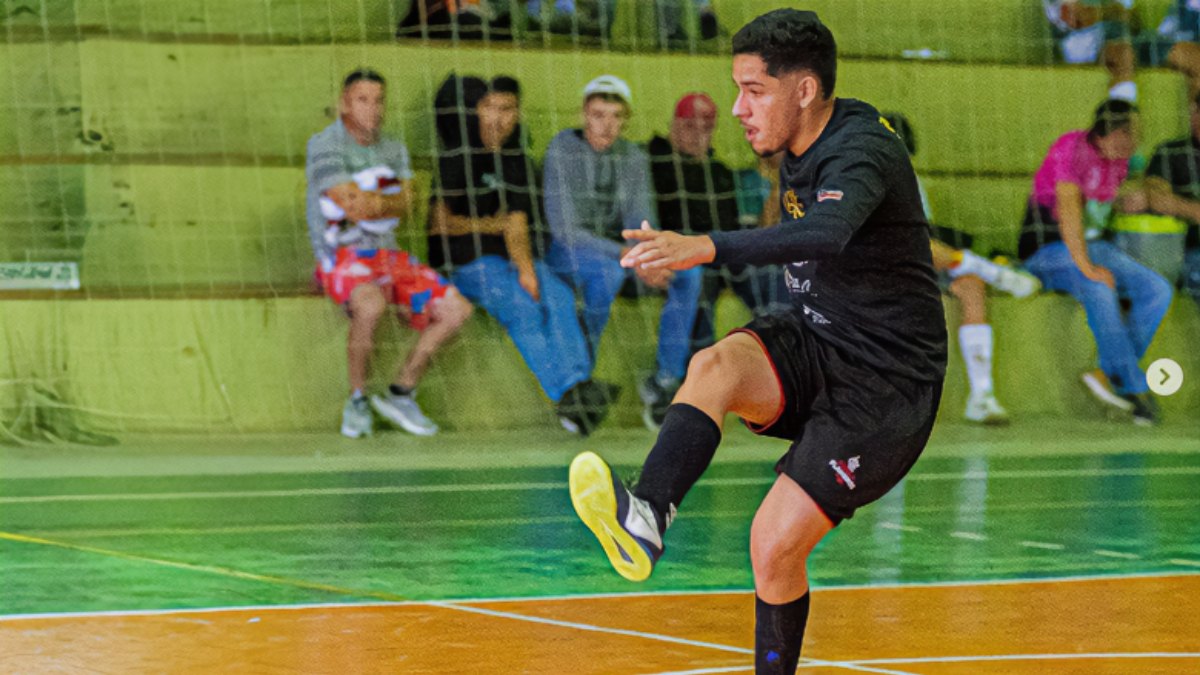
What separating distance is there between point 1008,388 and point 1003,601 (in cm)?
505

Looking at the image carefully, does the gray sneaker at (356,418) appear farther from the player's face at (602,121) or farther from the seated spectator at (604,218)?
the player's face at (602,121)

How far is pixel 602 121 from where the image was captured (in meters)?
8.94

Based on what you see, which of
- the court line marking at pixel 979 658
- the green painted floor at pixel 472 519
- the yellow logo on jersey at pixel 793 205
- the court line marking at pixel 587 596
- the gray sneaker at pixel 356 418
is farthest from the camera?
the gray sneaker at pixel 356 418

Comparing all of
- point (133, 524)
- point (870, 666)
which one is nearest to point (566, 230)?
point (133, 524)

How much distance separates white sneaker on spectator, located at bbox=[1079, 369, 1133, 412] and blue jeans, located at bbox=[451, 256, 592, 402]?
3.05 metres

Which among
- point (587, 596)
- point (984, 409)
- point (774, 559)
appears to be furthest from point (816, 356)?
point (984, 409)

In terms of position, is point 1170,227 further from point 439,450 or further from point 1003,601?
point 1003,601

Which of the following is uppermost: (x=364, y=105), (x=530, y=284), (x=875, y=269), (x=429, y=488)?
(x=364, y=105)

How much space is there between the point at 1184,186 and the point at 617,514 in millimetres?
7887

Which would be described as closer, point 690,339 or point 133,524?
point 133,524

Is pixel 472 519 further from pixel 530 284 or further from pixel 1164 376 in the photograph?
pixel 1164 376

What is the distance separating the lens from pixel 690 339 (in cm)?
902

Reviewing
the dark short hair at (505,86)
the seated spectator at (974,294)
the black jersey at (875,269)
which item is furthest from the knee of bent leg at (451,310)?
the black jersey at (875,269)

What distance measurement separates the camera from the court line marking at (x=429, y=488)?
6.90 metres
